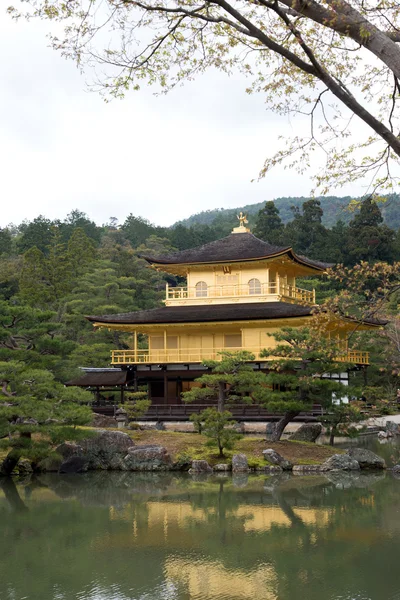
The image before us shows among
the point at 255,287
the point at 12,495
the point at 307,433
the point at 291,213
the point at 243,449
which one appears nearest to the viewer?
the point at 12,495

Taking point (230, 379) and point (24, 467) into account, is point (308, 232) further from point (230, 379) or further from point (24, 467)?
point (24, 467)

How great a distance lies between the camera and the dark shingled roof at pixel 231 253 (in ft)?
94.6

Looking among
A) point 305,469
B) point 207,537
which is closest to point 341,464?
point 305,469

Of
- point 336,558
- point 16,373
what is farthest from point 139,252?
point 336,558

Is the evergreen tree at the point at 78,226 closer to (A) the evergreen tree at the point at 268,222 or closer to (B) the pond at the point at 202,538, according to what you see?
(A) the evergreen tree at the point at 268,222

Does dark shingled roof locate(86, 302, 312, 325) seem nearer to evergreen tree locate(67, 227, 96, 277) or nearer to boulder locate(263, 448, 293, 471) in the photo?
boulder locate(263, 448, 293, 471)

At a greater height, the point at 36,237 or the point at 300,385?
the point at 36,237

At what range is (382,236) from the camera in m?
51.5

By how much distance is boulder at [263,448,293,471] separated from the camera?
736 inches

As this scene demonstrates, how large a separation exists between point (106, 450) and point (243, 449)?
376 cm

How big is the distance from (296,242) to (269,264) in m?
29.9

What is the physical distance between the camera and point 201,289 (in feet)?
98.8

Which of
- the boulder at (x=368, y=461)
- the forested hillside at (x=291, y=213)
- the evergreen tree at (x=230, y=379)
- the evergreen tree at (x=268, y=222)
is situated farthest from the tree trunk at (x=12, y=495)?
the forested hillside at (x=291, y=213)

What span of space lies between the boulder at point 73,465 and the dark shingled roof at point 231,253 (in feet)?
37.5
